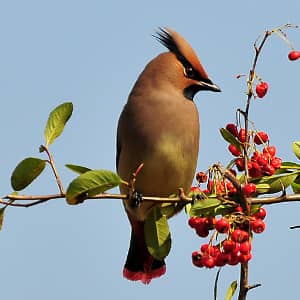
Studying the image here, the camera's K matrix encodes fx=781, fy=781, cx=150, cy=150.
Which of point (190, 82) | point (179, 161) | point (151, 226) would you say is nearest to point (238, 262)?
point (151, 226)

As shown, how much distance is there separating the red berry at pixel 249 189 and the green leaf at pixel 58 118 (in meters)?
0.69

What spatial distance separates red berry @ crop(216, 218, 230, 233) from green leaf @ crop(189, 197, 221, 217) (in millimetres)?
93

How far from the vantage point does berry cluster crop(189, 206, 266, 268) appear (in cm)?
275

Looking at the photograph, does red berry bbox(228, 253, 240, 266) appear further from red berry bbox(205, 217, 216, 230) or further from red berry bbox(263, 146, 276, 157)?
red berry bbox(263, 146, 276, 157)

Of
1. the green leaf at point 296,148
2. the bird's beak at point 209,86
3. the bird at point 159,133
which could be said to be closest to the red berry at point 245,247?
the green leaf at point 296,148

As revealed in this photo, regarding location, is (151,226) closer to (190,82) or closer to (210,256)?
(210,256)

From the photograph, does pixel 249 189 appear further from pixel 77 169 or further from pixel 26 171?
pixel 26 171

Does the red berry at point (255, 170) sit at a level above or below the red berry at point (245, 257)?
above

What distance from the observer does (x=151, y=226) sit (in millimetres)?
3057

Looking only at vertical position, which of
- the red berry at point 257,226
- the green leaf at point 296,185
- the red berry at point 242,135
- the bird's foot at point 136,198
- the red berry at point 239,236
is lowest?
the red berry at point 239,236

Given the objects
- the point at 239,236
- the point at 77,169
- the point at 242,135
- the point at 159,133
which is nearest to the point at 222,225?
the point at 239,236

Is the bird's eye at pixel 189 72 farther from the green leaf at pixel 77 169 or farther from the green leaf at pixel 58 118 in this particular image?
the green leaf at pixel 77 169

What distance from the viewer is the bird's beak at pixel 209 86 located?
422cm

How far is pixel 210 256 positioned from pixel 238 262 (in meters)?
0.17
